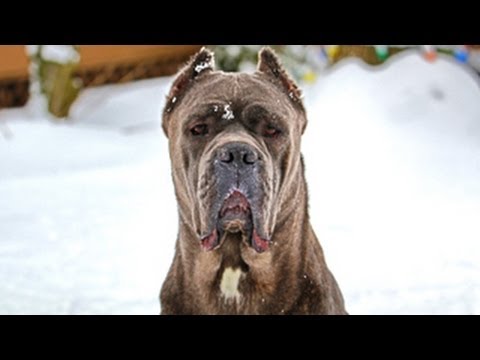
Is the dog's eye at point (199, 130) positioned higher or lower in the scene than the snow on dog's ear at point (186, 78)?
lower

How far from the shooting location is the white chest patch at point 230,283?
2.89m

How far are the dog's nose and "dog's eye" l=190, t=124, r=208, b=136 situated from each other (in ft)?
0.71

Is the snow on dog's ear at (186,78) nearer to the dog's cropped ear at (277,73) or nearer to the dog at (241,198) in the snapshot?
the dog at (241,198)

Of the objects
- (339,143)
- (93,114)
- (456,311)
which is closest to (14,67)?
(93,114)

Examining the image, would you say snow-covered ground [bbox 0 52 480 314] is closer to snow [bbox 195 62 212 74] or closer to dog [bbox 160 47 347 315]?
dog [bbox 160 47 347 315]

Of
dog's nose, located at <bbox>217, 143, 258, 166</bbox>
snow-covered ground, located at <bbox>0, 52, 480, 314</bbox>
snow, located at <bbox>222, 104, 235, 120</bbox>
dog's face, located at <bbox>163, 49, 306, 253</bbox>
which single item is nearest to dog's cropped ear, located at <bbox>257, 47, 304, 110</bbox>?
dog's face, located at <bbox>163, 49, 306, 253</bbox>

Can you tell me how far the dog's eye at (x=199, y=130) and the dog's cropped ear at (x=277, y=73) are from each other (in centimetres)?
34

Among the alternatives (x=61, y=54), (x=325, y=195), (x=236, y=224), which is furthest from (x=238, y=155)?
(x=61, y=54)

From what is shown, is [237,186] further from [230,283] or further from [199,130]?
[230,283]

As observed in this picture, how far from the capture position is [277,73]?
2.95 metres

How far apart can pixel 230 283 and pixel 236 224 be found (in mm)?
344

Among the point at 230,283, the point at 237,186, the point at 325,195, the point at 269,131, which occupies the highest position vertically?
the point at 325,195

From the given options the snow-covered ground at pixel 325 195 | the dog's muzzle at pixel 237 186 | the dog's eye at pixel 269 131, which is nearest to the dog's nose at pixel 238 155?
the dog's muzzle at pixel 237 186

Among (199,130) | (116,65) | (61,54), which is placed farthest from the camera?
(61,54)
